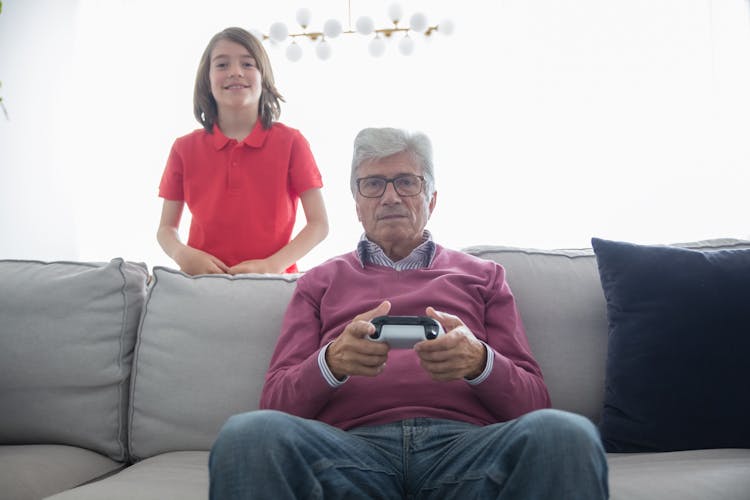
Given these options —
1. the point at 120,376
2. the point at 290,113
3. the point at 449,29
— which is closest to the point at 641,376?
the point at 120,376

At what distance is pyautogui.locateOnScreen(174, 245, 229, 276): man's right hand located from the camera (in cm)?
202

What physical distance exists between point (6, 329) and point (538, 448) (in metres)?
1.42

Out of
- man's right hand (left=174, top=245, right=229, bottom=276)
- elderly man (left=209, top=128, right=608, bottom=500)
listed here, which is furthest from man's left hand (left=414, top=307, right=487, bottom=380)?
man's right hand (left=174, top=245, right=229, bottom=276)

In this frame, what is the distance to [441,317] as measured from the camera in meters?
1.25

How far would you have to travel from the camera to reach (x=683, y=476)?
4.18 feet

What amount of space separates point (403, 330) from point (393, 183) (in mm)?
579

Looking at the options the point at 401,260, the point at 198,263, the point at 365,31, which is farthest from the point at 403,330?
the point at 365,31

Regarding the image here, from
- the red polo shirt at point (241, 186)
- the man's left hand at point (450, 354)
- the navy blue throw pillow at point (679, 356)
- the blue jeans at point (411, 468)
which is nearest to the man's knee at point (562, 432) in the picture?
the blue jeans at point (411, 468)

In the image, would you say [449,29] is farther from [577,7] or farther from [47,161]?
[47,161]

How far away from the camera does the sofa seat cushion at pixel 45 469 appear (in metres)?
1.37

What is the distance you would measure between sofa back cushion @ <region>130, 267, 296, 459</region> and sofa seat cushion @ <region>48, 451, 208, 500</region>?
9cm

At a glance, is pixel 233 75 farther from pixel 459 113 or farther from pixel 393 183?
pixel 459 113

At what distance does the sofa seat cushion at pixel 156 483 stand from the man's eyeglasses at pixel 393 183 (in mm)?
776

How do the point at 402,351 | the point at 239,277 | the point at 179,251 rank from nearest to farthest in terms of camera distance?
the point at 402,351 < the point at 239,277 < the point at 179,251
